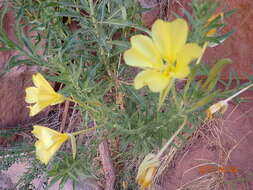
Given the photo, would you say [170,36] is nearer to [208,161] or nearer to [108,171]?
[108,171]

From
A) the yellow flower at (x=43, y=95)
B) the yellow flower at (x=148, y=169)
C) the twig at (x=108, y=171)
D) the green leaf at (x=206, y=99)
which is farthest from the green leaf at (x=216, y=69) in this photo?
the twig at (x=108, y=171)

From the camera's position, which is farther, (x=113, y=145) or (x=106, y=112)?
(x=113, y=145)

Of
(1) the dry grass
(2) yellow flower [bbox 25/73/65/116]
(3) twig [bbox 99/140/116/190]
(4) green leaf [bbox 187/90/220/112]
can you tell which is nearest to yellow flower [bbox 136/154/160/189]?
→ (4) green leaf [bbox 187/90/220/112]

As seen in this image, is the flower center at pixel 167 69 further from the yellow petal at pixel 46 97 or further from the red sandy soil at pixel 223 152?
the red sandy soil at pixel 223 152

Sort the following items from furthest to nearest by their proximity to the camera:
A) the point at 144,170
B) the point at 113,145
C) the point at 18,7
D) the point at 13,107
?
the point at 13,107 → the point at 113,145 → the point at 18,7 → the point at 144,170

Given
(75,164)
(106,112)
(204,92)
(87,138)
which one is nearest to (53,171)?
(75,164)

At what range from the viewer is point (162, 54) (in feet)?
2.57

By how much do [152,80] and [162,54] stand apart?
Answer: 9 cm

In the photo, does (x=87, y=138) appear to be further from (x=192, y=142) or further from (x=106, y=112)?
(x=106, y=112)

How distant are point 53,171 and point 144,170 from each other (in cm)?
31

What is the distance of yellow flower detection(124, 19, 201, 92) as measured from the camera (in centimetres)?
69

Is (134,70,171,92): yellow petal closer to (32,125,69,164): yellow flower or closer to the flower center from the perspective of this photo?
the flower center

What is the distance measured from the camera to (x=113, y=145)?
6.07 ft

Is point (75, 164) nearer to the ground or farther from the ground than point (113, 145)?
farther from the ground
